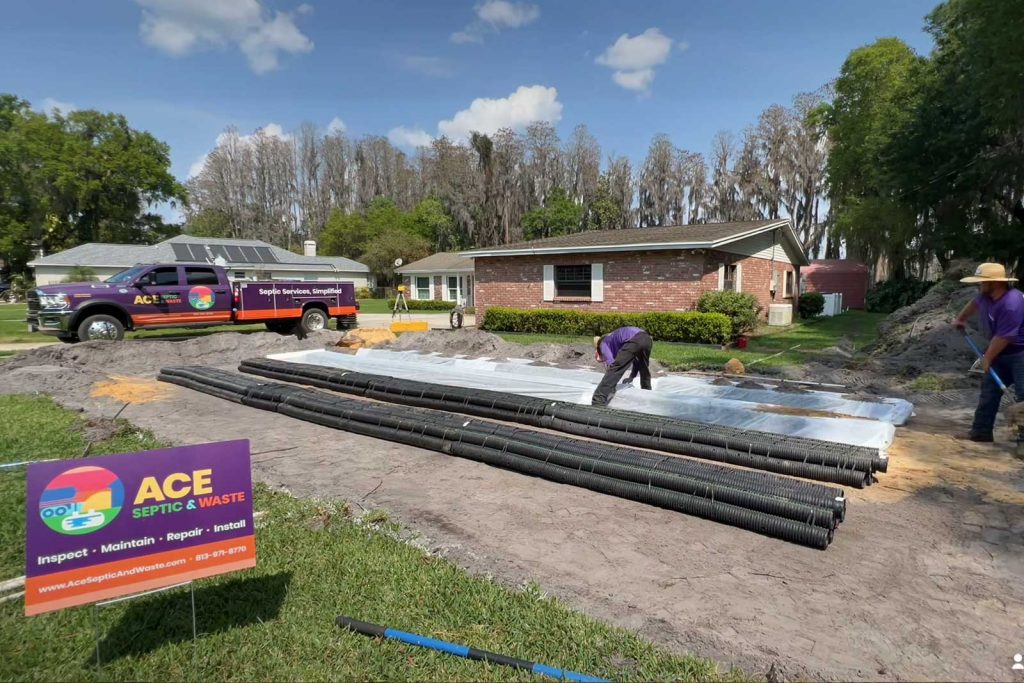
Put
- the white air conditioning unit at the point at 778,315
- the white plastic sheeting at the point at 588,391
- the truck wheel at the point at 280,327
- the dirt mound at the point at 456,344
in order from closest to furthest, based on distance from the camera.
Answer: the white plastic sheeting at the point at 588,391, the dirt mound at the point at 456,344, the truck wheel at the point at 280,327, the white air conditioning unit at the point at 778,315

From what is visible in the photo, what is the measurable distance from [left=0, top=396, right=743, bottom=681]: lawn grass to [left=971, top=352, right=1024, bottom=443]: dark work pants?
16.4 feet

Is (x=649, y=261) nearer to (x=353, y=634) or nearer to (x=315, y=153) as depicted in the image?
(x=353, y=634)

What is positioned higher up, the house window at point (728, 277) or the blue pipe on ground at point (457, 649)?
the house window at point (728, 277)

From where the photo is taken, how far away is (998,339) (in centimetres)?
531

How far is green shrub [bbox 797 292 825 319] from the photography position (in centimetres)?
2469

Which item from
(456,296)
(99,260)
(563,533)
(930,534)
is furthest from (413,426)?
(99,260)

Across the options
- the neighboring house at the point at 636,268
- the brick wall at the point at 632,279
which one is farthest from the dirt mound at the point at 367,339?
the neighboring house at the point at 636,268

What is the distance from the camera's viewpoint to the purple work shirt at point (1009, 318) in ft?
17.1

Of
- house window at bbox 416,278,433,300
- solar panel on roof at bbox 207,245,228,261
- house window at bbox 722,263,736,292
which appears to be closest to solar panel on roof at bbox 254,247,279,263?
solar panel on roof at bbox 207,245,228,261

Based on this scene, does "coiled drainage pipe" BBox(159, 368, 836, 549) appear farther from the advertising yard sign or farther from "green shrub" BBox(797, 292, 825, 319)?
"green shrub" BBox(797, 292, 825, 319)

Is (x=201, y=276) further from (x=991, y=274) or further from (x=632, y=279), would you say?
(x=991, y=274)

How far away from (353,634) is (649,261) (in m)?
15.4

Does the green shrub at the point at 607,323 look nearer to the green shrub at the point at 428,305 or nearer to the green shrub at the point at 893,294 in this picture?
the green shrub at the point at 428,305

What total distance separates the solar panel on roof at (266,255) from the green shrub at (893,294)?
36915 millimetres
